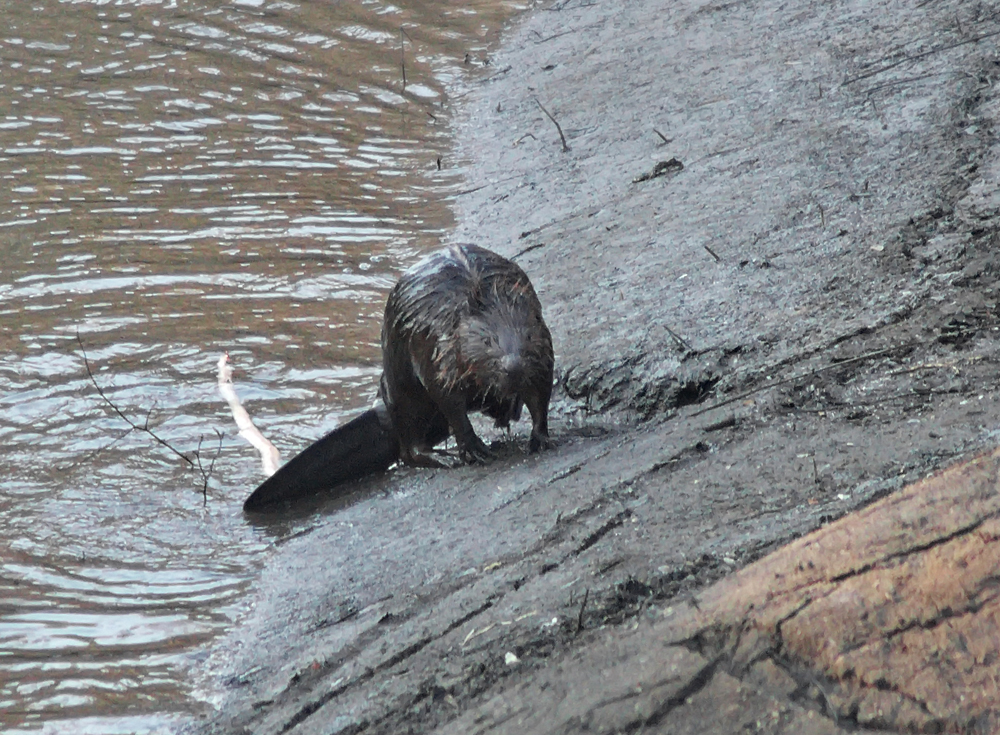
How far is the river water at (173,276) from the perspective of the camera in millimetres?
4477

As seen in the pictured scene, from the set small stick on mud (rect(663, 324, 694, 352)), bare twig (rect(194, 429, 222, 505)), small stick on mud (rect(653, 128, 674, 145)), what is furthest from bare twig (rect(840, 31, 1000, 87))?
bare twig (rect(194, 429, 222, 505))

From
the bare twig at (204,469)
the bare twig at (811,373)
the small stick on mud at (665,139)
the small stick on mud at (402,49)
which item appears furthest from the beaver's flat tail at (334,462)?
the small stick on mud at (402,49)

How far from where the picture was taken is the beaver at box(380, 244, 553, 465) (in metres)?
4.56

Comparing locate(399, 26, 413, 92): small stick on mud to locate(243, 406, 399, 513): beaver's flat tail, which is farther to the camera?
locate(399, 26, 413, 92): small stick on mud

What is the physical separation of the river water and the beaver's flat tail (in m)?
0.14

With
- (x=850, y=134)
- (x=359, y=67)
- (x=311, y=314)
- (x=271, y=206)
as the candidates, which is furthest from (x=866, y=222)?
(x=359, y=67)

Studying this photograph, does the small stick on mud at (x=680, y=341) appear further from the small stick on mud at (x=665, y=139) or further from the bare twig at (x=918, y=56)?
the bare twig at (x=918, y=56)

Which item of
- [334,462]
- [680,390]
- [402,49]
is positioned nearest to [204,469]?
[334,462]

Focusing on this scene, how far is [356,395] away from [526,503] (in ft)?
7.10

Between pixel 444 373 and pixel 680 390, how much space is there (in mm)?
962

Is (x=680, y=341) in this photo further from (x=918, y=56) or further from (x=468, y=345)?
(x=918, y=56)

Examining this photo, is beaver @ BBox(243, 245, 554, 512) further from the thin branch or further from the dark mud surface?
the thin branch

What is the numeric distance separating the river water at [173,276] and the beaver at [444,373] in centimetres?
36

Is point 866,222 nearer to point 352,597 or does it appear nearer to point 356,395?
point 356,395
